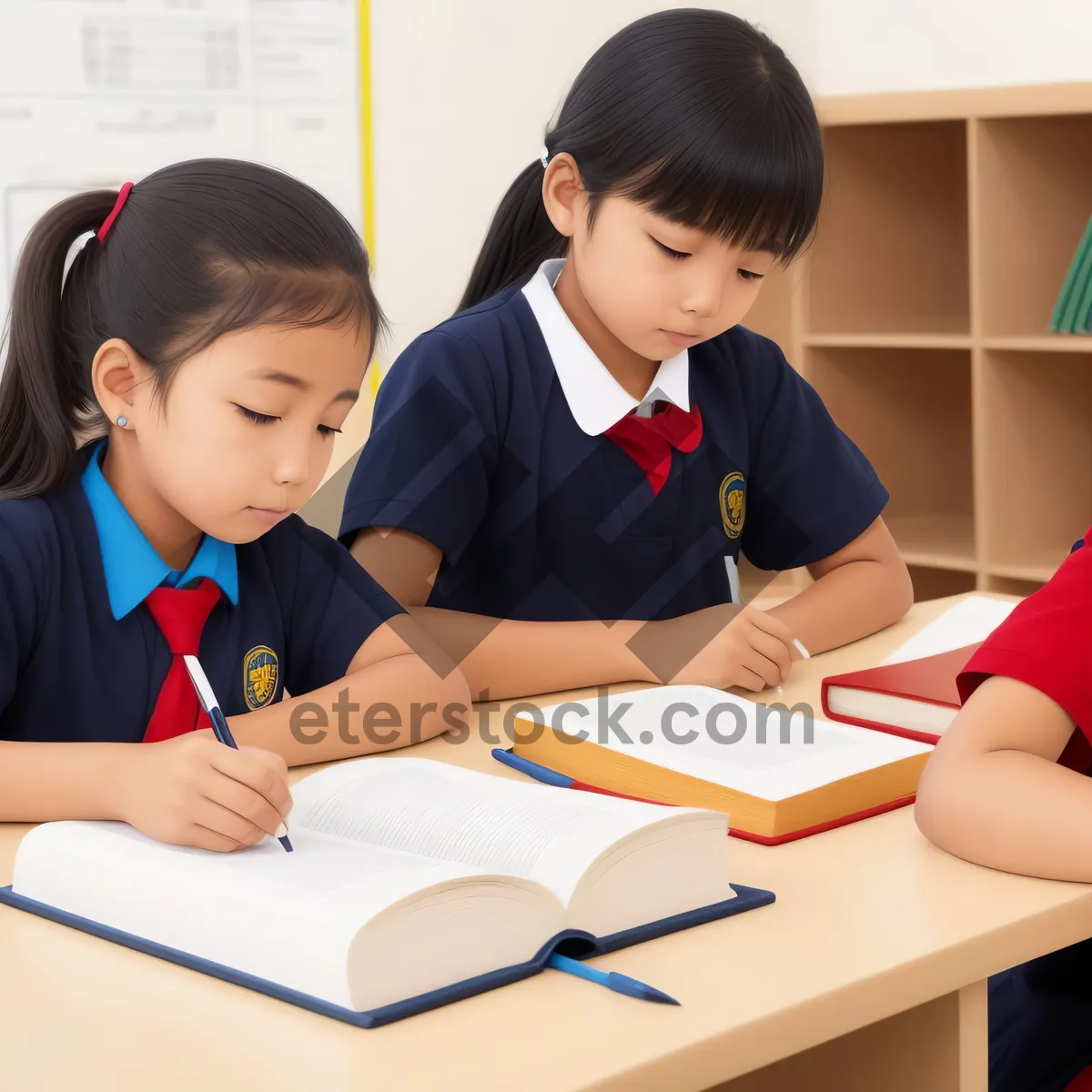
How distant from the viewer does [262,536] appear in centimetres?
121

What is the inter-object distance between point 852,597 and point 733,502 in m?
0.18

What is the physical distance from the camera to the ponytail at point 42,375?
109 centimetres

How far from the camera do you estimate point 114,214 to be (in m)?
1.11

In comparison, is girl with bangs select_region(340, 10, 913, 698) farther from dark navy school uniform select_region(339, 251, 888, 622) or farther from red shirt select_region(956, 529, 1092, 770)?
red shirt select_region(956, 529, 1092, 770)

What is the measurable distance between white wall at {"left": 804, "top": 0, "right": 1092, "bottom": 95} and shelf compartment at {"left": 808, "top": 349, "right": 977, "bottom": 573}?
60 centimetres

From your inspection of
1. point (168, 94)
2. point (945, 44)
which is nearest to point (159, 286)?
point (168, 94)

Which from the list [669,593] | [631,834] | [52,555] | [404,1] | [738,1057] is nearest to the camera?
[738,1057]

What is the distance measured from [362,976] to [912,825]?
418mm

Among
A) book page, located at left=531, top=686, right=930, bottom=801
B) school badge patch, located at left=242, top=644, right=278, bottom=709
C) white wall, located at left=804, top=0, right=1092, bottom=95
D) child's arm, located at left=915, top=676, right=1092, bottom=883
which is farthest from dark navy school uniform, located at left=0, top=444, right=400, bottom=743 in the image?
white wall, located at left=804, top=0, right=1092, bottom=95

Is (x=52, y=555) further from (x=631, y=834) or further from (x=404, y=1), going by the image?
(x=404, y=1)

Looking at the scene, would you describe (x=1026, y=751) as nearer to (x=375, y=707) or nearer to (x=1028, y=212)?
(x=375, y=707)

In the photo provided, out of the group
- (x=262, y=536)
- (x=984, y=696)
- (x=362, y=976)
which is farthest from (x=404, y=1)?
(x=362, y=976)

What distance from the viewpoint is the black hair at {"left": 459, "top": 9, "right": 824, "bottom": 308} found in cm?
131

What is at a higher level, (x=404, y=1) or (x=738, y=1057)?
(x=404, y=1)
